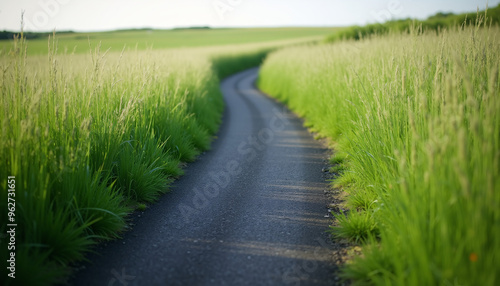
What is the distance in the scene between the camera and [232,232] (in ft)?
12.1

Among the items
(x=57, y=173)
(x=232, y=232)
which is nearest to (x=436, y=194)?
(x=232, y=232)

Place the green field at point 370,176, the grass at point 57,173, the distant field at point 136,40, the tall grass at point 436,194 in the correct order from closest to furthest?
the tall grass at point 436,194, the green field at point 370,176, the grass at point 57,173, the distant field at point 136,40

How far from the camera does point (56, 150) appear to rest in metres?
3.46

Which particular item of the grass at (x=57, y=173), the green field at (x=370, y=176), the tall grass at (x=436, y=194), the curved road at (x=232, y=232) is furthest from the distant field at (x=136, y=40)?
the tall grass at (x=436, y=194)

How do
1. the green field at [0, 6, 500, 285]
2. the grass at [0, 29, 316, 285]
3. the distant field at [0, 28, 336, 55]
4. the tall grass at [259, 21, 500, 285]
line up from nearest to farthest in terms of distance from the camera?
the tall grass at [259, 21, 500, 285] → the green field at [0, 6, 500, 285] → the grass at [0, 29, 316, 285] → the distant field at [0, 28, 336, 55]

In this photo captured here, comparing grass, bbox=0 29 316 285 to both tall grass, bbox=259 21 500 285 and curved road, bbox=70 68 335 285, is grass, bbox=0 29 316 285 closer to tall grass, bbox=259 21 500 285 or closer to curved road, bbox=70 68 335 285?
curved road, bbox=70 68 335 285

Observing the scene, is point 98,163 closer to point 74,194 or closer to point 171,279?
point 74,194

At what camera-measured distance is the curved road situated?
290 centimetres

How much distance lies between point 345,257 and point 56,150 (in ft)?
11.0

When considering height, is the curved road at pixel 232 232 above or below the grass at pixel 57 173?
below

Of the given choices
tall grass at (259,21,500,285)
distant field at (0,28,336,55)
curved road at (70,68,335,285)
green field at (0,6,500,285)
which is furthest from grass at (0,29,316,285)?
tall grass at (259,21,500,285)

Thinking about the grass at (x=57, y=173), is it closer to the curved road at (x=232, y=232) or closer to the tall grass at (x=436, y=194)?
the curved road at (x=232, y=232)

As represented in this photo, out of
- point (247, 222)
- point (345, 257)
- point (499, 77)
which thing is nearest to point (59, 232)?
point (247, 222)

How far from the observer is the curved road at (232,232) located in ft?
9.53
